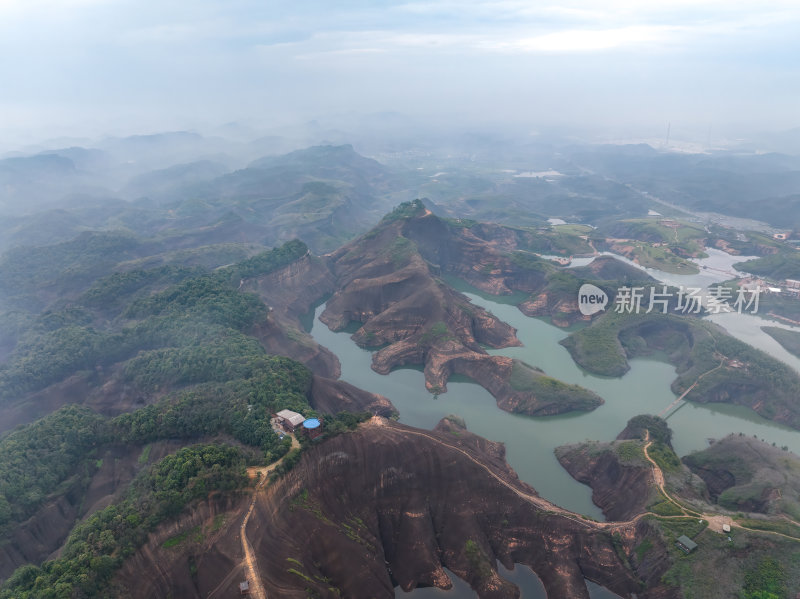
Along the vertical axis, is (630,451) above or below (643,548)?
above

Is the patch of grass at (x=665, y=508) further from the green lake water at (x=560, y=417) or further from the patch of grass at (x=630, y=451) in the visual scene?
the green lake water at (x=560, y=417)

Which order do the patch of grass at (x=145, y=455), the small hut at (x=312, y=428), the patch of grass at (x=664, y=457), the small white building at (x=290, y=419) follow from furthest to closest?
the patch of grass at (x=664, y=457)
the patch of grass at (x=145, y=455)
the small white building at (x=290, y=419)
the small hut at (x=312, y=428)

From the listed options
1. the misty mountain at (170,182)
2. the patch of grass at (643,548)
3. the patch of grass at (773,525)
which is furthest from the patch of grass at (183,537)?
the misty mountain at (170,182)

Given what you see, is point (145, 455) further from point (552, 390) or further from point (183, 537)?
point (552, 390)

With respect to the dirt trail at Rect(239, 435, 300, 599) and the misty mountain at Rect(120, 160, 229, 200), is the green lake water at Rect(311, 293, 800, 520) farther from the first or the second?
the misty mountain at Rect(120, 160, 229, 200)

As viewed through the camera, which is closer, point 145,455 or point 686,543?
point 686,543

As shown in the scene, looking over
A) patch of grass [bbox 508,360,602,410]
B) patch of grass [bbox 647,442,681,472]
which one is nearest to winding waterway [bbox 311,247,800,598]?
patch of grass [bbox 508,360,602,410]

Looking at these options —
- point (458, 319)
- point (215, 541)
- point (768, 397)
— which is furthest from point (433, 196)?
point (215, 541)

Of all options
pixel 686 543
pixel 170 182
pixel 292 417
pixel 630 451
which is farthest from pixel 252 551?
pixel 170 182
